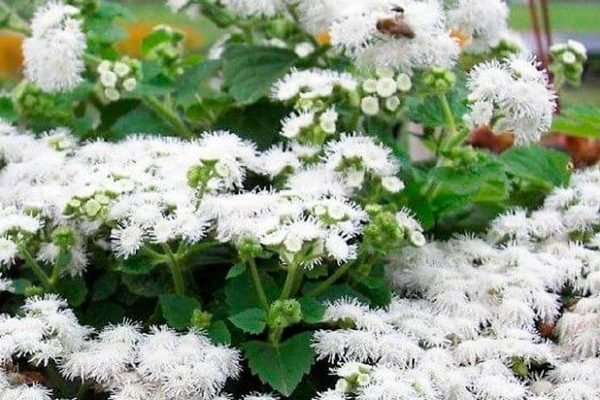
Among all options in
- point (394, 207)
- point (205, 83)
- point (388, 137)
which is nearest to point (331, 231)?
point (394, 207)

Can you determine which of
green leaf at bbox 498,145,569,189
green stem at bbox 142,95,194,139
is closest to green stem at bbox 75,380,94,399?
green stem at bbox 142,95,194,139

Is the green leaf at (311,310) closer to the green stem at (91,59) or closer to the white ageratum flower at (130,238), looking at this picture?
the white ageratum flower at (130,238)

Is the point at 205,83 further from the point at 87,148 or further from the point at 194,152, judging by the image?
the point at 194,152

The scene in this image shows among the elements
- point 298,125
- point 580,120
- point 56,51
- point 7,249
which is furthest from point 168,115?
point 580,120

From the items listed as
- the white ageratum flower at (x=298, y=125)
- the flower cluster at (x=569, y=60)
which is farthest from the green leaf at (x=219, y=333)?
the flower cluster at (x=569, y=60)

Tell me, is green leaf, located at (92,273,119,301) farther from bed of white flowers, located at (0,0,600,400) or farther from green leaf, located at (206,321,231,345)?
green leaf, located at (206,321,231,345)

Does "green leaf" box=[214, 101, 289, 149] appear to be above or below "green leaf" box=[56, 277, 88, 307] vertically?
below

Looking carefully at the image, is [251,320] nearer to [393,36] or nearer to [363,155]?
[363,155]
